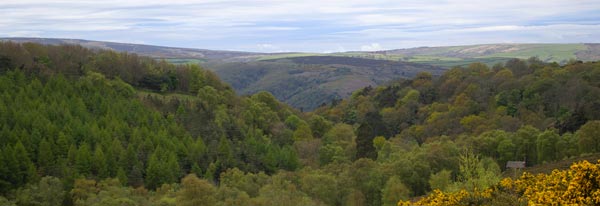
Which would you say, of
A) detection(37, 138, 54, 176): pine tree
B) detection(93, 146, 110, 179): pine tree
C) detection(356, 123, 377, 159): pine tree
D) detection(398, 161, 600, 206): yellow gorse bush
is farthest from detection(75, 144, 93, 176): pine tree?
detection(398, 161, 600, 206): yellow gorse bush

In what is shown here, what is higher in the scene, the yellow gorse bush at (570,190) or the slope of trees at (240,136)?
the yellow gorse bush at (570,190)

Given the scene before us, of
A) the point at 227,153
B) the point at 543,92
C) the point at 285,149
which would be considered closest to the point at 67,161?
the point at 227,153

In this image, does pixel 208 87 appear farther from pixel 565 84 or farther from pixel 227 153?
pixel 565 84

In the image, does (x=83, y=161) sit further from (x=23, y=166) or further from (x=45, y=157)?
(x=23, y=166)

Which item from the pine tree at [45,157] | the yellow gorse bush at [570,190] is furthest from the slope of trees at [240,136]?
the yellow gorse bush at [570,190]

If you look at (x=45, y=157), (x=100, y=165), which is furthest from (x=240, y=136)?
(x=45, y=157)

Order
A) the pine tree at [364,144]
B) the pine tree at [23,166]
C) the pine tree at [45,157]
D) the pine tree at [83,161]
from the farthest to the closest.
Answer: the pine tree at [364,144] < the pine tree at [83,161] < the pine tree at [45,157] < the pine tree at [23,166]

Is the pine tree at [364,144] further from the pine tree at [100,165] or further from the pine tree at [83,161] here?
the pine tree at [83,161]

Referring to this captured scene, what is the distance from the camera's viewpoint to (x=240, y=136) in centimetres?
8619

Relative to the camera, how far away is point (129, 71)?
103 meters

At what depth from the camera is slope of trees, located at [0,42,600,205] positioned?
51.4 metres

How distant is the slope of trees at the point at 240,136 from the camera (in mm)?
51438

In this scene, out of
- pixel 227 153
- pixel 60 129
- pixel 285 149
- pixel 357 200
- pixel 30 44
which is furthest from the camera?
pixel 30 44

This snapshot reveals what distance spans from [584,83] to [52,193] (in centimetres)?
7650
